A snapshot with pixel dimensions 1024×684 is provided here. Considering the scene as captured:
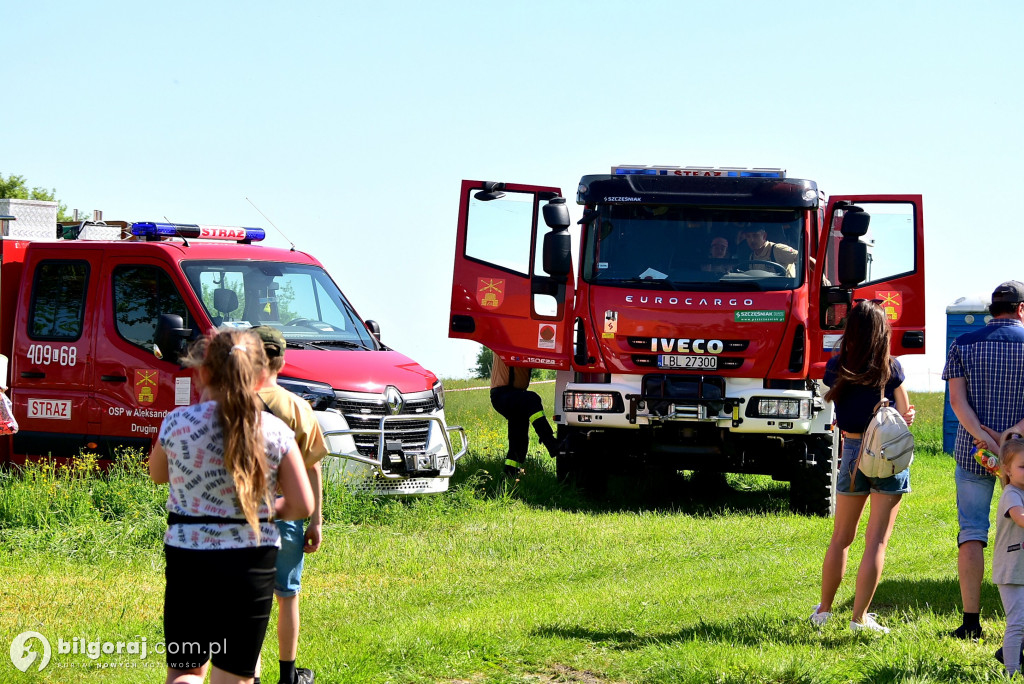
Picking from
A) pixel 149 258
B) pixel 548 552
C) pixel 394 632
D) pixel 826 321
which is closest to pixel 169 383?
pixel 149 258

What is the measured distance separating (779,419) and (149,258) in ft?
19.0

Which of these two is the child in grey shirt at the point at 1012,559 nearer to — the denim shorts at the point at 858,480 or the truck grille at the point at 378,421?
the denim shorts at the point at 858,480

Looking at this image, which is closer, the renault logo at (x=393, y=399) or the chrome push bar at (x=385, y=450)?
the chrome push bar at (x=385, y=450)

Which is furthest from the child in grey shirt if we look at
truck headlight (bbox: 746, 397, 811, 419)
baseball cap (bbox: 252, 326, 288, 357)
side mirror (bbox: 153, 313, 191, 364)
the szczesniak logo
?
side mirror (bbox: 153, 313, 191, 364)

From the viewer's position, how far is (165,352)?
984cm

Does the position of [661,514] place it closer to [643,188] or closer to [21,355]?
[643,188]

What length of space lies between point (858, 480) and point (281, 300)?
6.04m

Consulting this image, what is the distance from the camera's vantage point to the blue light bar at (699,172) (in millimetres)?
11211

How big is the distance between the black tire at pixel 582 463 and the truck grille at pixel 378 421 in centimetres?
172

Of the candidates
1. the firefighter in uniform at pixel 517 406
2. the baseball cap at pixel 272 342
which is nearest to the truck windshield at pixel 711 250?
the firefighter in uniform at pixel 517 406

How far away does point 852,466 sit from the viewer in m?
6.42

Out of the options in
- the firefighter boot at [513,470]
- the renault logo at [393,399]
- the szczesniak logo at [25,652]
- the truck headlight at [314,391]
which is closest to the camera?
the szczesniak logo at [25,652]

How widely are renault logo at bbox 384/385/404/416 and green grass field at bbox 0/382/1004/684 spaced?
80 cm

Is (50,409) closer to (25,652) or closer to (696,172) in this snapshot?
(25,652)
